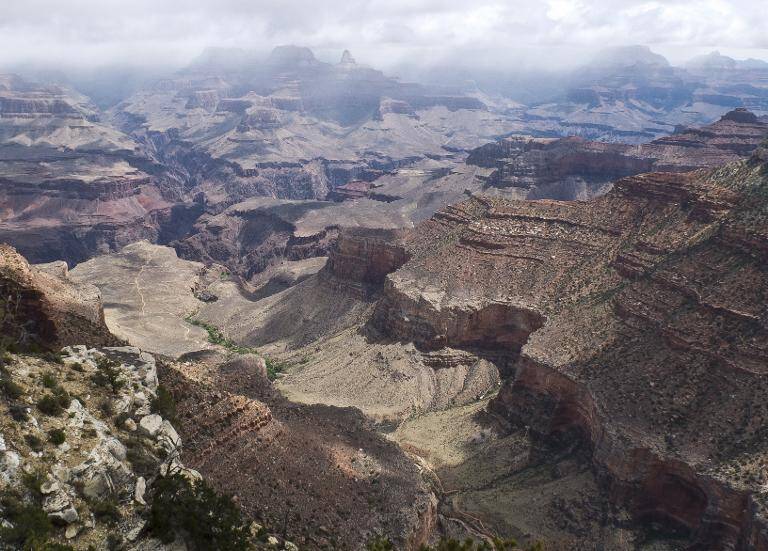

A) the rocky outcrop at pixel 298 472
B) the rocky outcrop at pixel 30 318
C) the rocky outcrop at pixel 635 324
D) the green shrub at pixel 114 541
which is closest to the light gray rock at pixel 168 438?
the rocky outcrop at pixel 298 472

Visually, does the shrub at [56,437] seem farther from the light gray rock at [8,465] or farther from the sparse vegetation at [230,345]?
the sparse vegetation at [230,345]

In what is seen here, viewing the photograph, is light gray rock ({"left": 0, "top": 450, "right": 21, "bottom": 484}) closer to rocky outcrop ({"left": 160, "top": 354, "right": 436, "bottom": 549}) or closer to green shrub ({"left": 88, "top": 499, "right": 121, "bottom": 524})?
green shrub ({"left": 88, "top": 499, "right": 121, "bottom": 524})

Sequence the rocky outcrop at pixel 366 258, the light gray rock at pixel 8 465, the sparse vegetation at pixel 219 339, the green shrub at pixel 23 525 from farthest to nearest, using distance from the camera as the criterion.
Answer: the rocky outcrop at pixel 366 258
the sparse vegetation at pixel 219 339
the light gray rock at pixel 8 465
the green shrub at pixel 23 525

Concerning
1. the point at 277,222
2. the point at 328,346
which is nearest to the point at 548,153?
the point at 277,222

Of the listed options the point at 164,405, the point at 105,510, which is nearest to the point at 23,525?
the point at 105,510

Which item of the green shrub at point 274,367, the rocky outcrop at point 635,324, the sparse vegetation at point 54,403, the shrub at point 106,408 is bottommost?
the green shrub at point 274,367

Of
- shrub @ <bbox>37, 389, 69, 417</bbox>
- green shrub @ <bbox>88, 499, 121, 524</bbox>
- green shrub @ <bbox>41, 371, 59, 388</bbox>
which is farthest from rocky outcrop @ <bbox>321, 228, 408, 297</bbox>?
green shrub @ <bbox>88, 499, 121, 524</bbox>

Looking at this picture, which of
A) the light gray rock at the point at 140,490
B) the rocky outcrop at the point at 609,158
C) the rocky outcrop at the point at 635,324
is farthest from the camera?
the rocky outcrop at the point at 609,158
